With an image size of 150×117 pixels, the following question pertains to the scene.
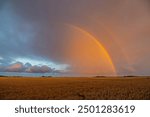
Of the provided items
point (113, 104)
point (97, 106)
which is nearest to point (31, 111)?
point (97, 106)

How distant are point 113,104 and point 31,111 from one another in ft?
20.5

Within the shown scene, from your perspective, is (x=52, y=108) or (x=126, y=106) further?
(x=126, y=106)

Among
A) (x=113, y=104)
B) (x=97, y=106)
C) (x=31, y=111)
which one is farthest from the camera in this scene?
(x=113, y=104)

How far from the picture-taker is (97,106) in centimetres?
1614

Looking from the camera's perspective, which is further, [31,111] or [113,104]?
[113,104]

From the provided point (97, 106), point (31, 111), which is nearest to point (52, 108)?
point (31, 111)

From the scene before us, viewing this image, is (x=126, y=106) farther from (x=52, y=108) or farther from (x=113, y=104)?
(x=52, y=108)

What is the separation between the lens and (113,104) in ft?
56.6

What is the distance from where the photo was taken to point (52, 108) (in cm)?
1523

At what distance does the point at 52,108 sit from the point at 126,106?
5.47 meters

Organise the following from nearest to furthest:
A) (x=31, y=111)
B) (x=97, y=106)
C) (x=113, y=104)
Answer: (x=31, y=111), (x=97, y=106), (x=113, y=104)

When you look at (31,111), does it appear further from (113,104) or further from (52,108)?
(113,104)

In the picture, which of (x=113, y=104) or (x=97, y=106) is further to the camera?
(x=113, y=104)

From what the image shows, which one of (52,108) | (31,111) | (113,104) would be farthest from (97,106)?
(31,111)
